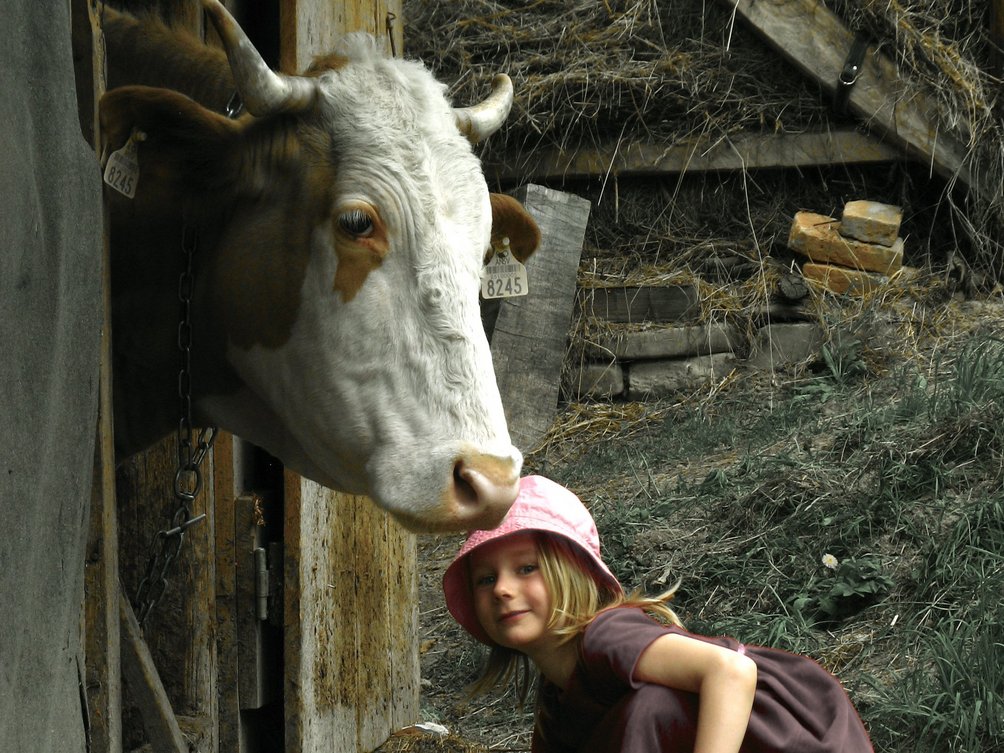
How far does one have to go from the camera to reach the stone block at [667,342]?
7301 millimetres

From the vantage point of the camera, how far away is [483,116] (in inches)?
134

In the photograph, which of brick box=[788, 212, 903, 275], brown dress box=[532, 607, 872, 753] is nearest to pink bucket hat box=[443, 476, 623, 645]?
brown dress box=[532, 607, 872, 753]

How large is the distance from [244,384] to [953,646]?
219 centimetres

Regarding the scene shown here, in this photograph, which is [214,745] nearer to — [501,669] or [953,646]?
[501,669]

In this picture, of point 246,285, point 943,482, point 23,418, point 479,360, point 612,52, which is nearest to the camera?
point 23,418

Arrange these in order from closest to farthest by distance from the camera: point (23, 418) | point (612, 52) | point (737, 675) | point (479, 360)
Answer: point (23, 418) → point (737, 675) → point (479, 360) → point (612, 52)

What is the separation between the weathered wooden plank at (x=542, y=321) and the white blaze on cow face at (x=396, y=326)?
3.87 meters

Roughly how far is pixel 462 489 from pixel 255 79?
105cm

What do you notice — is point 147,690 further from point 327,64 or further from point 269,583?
point 327,64

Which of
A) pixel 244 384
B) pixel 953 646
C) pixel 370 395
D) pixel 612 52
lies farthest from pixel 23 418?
pixel 612 52

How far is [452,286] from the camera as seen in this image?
284cm

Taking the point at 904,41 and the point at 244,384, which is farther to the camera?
the point at 904,41

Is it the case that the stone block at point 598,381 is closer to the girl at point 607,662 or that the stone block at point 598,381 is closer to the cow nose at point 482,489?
the girl at point 607,662

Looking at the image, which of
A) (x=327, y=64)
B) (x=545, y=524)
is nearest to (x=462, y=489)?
(x=545, y=524)
